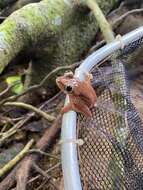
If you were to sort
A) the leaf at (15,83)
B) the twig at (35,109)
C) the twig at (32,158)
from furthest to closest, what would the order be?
the leaf at (15,83) → the twig at (35,109) → the twig at (32,158)

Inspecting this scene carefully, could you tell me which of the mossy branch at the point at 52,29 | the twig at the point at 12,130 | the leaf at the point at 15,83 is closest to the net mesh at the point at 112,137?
the mossy branch at the point at 52,29

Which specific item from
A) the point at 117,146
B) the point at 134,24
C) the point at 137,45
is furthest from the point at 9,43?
the point at 134,24

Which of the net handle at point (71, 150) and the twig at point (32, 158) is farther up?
the net handle at point (71, 150)

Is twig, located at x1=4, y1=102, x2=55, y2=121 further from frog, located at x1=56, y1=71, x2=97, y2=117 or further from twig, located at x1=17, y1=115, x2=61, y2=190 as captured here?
frog, located at x1=56, y1=71, x2=97, y2=117

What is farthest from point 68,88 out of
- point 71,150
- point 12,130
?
point 12,130

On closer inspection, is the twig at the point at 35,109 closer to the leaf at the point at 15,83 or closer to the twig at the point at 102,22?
the leaf at the point at 15,83

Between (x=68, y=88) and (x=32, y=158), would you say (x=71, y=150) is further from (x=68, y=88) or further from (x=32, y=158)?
(x=32, y=158)

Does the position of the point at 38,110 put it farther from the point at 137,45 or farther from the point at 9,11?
the point at 9,11

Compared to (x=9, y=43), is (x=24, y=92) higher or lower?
lower
